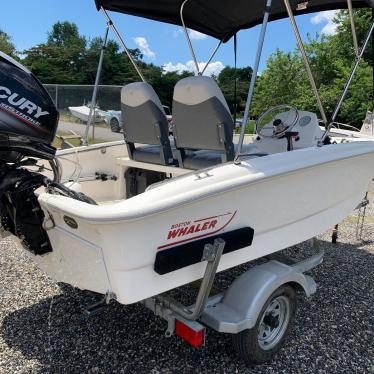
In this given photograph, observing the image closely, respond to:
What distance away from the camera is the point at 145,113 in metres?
3.35

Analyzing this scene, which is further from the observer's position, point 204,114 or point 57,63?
point 57,63

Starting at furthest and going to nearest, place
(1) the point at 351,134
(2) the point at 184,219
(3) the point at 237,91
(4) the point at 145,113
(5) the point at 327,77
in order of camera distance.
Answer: (5) the point at 327,77 < (3) the point at 237,91 < (1) the point at 351,134 < (4) the point at 145,113 < (2) the point at 184,219

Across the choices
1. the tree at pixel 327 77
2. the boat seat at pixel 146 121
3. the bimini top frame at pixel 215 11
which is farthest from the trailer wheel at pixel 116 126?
the tree at pixel 327 77

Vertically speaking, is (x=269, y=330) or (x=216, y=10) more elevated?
(x=216, y=10)

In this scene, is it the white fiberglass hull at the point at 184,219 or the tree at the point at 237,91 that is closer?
the white fiberglass hull at the point at 184,219

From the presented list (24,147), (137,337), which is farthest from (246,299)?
(24,147)

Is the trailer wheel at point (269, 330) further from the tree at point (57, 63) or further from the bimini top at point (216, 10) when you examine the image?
the tree at point (57, 63)

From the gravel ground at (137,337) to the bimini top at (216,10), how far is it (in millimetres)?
2454

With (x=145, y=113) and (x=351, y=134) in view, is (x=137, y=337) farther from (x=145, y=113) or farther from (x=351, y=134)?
(x=351, y=134)

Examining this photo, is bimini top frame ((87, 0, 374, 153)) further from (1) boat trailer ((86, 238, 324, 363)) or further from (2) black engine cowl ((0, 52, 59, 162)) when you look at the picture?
(2) black engine cowl ((0, 52, 59, 162))

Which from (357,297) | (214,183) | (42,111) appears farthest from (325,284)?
(42,111)

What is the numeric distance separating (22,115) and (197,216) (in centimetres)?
105

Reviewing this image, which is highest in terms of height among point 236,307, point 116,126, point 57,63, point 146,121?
point 57,63

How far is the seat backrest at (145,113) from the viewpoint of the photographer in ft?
10.8
